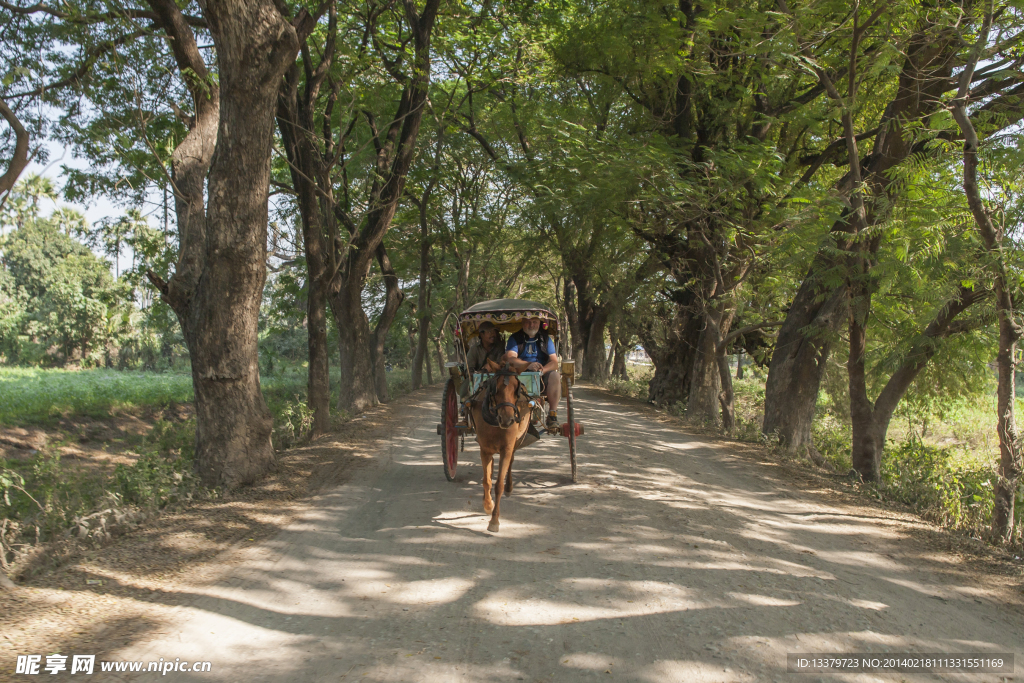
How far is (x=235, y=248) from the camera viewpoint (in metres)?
7.98

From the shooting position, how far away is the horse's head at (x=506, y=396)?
6516 mm

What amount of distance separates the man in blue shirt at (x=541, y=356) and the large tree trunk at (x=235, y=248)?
3.49 meters

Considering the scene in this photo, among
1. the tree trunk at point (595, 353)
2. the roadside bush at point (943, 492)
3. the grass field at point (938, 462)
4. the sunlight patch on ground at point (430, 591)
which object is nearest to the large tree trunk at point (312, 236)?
the sunlight patch on ground at point (430, 591)

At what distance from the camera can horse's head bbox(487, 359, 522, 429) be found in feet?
21.4

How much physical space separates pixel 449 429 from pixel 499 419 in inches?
71.9

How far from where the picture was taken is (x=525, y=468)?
9312 mm

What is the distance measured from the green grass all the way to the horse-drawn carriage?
40.3ft

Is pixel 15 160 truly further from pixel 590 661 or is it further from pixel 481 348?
pixel 590 661

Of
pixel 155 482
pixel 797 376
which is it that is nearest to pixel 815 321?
pixel 797 376

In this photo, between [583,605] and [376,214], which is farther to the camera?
[376,214]

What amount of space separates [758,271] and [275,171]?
→ 47.7 feet

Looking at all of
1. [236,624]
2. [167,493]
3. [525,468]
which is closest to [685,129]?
[525,468]

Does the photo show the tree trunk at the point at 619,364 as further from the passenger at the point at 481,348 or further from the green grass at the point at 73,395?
the passenger at the point at 481,348

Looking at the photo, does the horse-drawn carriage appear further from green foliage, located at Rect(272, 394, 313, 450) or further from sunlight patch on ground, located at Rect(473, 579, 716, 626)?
green foliage, located at Rect(272, 394, 313, 450)
